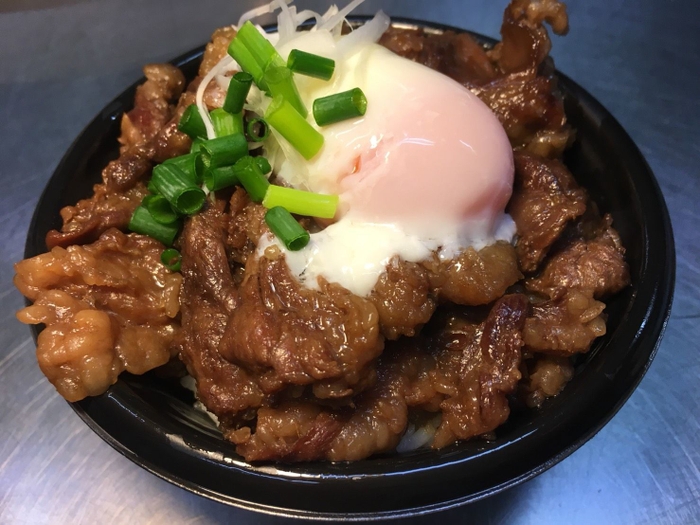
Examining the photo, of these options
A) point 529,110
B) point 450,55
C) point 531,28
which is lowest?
point 529,110

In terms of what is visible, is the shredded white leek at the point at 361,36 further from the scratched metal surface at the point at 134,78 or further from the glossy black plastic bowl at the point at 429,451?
the scratched metal surface at the point at 134,78

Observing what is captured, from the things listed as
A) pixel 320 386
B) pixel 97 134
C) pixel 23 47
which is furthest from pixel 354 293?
pixel 23 47

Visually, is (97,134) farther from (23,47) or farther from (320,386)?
(23,47)

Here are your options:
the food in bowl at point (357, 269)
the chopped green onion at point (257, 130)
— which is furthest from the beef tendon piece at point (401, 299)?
the chopped green onion at point (257, 130)

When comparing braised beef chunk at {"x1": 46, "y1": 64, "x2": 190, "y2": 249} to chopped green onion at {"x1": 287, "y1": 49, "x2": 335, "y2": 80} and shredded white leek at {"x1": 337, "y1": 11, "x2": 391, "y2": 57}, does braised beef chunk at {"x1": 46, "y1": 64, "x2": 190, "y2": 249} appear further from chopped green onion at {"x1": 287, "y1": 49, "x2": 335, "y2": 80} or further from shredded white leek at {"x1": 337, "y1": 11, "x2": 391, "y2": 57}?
shredded white leek at {"x1": 337, "y1": 11, "x2": 391, "y2": 57}

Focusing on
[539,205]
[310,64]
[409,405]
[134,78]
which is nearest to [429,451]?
[409,405]

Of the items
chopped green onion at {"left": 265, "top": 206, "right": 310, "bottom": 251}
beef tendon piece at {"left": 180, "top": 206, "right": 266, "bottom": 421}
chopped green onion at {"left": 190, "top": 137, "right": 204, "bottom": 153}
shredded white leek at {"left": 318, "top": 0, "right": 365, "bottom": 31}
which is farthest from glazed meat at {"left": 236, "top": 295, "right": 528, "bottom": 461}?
shredded white leek at {"left": 318, "top": 0, "right": 365, "bottom": 31}

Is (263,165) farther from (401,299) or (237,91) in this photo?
(401,299)
